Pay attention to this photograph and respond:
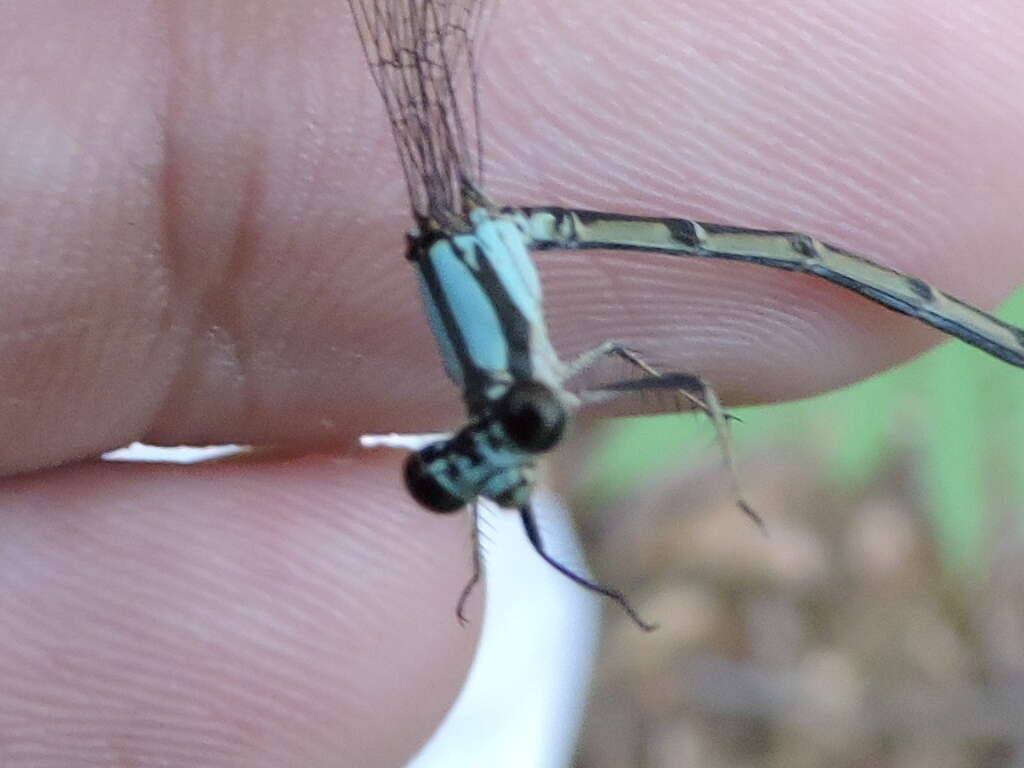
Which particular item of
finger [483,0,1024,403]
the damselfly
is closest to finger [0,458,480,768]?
the damselfly

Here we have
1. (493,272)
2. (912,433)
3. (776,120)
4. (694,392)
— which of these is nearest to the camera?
(493,272)

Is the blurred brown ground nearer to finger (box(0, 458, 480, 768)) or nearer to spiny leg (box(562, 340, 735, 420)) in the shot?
finger (box(0, 458, 480, 768))

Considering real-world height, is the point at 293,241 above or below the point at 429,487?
above

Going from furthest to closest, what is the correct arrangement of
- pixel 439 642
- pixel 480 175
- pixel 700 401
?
1. pixel 439 642
2. pixel 480 175
3. pixel 700 401

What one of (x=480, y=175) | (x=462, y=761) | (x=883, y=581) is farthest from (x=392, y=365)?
(x=883, y=581)

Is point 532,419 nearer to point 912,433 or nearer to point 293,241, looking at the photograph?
point 293,241

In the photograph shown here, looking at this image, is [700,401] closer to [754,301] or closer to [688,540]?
[754,301]

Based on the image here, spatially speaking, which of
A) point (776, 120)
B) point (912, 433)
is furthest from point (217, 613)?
point (912, 433)
